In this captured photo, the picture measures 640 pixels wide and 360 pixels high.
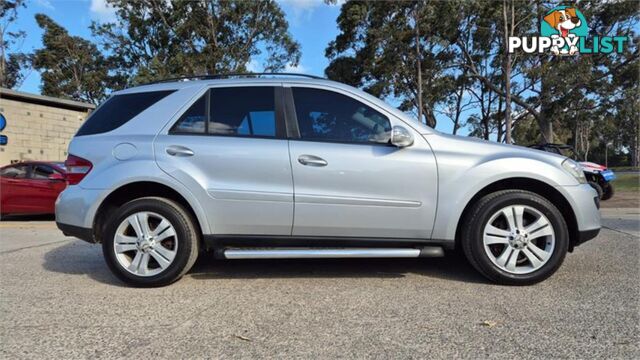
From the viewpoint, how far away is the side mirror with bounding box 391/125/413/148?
370 cm

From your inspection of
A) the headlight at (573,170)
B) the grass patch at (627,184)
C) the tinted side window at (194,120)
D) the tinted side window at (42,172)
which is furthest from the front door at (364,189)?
the grass patch at (627,184)

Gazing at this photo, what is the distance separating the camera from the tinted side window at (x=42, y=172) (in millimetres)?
9398

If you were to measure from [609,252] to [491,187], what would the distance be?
86.1 inches

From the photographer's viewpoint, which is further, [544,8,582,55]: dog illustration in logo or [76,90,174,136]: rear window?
[544,8,582,55]: dog illustration in logo

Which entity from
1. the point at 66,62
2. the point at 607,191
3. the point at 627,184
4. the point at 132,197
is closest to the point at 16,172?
the point at 132,197

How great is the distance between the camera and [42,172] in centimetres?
944

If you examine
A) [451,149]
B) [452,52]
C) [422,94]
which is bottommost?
[451,149]

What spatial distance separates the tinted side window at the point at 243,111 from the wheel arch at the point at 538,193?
1.80 metres

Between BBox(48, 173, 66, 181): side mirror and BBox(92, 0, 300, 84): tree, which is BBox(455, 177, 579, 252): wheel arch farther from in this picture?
BBox(92, 0, 300, 84): tree

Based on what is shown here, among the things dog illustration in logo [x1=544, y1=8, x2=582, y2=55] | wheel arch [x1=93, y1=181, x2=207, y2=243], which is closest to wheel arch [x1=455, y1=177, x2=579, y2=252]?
wheel arch [x1=93, y1=181, x2=207, y2=243]

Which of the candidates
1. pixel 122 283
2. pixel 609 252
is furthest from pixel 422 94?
pixel 122 283

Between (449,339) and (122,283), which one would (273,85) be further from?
(449,339)

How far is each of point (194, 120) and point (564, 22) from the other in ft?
79.4

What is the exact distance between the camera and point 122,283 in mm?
4023
